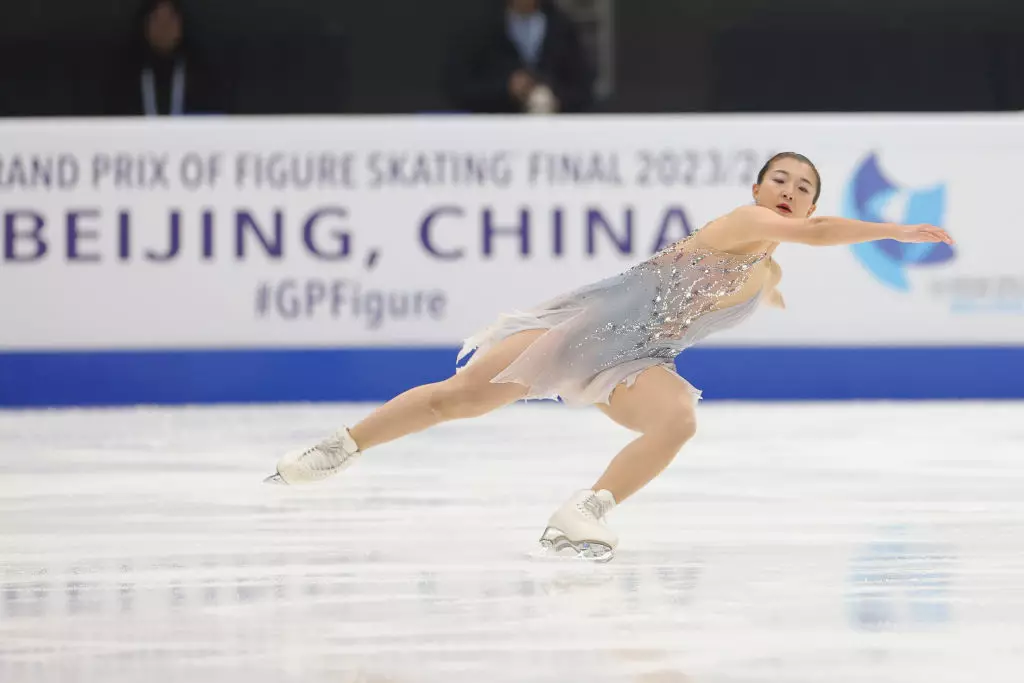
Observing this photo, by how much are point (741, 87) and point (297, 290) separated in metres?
2.69

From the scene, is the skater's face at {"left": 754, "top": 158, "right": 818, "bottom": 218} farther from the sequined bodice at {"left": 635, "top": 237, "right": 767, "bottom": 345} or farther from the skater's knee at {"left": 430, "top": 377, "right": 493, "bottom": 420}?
the skater's knee at {"left": 430, "top": 377, "right": 493, "bottom": 420}

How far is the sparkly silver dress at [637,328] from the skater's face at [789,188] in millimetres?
105

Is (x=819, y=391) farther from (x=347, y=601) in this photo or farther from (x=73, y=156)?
(x=347, y=601)

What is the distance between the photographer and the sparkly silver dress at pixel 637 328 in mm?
2723

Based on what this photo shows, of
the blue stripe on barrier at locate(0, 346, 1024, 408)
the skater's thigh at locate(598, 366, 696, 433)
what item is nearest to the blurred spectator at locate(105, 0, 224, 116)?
the blue stripe on barrier at locate(0, 346, 1024, 408)

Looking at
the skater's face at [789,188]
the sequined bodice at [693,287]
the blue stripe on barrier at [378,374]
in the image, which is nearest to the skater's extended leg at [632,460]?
the sequined bodice at [693,287]

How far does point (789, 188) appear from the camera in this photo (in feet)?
8.70

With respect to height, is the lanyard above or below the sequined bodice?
above

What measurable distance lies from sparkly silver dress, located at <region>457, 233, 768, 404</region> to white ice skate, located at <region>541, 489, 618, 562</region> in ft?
0.70

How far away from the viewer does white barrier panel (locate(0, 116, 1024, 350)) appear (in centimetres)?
568

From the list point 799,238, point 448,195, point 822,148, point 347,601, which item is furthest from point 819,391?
point 347,601

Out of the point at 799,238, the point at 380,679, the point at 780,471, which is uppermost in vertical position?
the point at 799,238

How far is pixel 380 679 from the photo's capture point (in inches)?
66.7

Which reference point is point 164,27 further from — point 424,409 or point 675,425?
point 675,425
